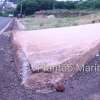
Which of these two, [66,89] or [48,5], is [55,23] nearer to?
[66,89]

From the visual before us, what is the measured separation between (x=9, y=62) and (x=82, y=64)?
3093 mm

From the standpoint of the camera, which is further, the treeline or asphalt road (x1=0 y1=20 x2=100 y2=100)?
the treeline

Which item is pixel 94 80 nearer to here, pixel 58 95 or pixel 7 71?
pixel 58 95

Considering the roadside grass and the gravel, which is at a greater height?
the gravel

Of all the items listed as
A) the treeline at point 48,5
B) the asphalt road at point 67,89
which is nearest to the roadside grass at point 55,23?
the asphalt road at point 67,89

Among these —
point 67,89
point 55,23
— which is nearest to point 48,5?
point 55,23

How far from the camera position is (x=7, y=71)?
448 inches

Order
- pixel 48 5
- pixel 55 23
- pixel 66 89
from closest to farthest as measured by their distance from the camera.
Answer: 1. pixel 66 89
2. pixel 55 23
3. pixel 48 5

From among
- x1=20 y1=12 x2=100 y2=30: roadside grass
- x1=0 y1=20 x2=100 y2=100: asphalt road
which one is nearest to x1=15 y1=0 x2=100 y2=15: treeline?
x1=20 y1=12 x2=100 y2=30: roadside grass

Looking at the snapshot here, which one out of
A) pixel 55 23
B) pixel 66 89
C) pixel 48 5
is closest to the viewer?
pixel 66 89

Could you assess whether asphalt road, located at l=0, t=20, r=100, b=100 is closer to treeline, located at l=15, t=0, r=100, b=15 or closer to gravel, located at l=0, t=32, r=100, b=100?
gravel, located at l=0, t=32, r=100, b=100

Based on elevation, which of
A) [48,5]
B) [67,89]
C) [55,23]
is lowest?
[48,5]

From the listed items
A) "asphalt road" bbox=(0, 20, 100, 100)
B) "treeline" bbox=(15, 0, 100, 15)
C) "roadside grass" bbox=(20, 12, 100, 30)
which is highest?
"asphalt road" bbox=(0, 20, 100, 100)

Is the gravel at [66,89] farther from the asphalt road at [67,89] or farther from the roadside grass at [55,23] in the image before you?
the roadside grass at [55,23]
